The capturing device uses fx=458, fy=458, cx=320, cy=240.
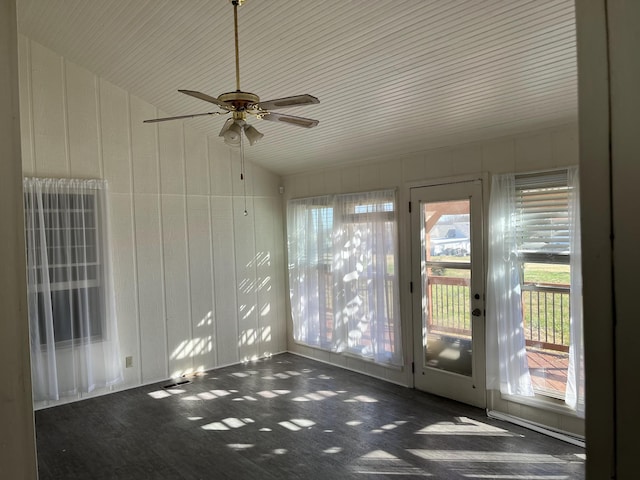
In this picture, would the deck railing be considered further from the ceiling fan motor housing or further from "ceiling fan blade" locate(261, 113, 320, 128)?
the ceiling fan motor housing

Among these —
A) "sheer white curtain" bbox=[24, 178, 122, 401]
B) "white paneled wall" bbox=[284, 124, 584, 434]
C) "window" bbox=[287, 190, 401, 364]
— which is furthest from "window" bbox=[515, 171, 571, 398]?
"sheer white curtain" bbox=[24, 178, 122, 401]

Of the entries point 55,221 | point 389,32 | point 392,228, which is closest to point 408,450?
point 392,228

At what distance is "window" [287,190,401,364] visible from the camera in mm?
5039

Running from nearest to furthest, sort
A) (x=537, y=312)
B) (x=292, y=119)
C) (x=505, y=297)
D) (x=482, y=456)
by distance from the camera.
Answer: (x=292, y=119)
(x=482, y=456)
(x=537, y=312)
(x=505, y=297)

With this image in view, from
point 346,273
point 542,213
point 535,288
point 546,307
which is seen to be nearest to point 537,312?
point 546,307

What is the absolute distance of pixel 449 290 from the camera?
4574mm

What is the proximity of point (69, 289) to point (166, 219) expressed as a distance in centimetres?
130

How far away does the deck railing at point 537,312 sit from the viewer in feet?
12.3

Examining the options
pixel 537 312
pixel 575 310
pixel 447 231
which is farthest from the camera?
pixel 447 231

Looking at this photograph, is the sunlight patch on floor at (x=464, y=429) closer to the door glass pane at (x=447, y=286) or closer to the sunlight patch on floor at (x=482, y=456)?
the sunlight patch on floor at (x=482, y=456)

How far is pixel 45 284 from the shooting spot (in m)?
4.44

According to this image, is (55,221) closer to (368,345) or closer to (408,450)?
(368,345)

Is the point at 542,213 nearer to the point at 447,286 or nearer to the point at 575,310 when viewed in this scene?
the point at 575,310

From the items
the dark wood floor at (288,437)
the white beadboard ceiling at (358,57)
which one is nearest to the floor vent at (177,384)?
the dark wood floor at (288,437)
